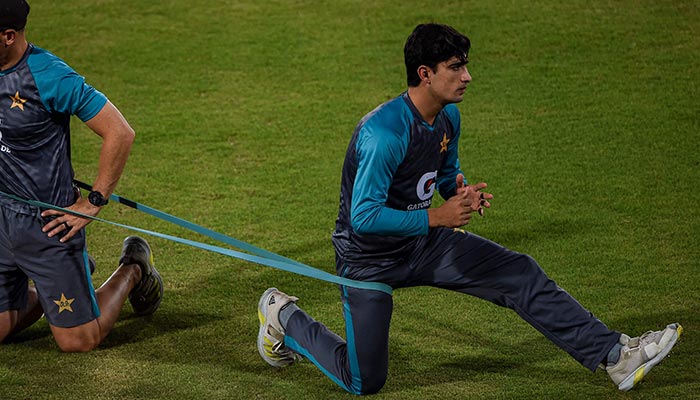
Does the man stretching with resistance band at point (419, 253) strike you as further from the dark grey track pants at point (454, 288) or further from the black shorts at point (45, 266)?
the black shorts at point (45, 266)

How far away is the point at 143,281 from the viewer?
18.2ft

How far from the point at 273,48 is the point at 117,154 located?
4.88 meters

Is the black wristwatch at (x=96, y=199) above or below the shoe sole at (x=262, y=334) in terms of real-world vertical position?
above

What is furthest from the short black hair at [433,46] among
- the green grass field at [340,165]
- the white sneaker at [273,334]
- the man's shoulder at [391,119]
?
the green grass field at [340,165]

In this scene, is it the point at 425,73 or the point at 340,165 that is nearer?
the point at 425,73

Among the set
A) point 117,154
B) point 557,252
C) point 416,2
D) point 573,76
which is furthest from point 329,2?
point 117,154

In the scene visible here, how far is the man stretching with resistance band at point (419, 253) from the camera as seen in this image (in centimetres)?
448

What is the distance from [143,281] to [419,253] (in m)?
1.54

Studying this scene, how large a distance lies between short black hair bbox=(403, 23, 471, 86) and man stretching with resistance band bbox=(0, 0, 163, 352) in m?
1.36

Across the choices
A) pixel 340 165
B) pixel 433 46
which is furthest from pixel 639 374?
pixel 340 165

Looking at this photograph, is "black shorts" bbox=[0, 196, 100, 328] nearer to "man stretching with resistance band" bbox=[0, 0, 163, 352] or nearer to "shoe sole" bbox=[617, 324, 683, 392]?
"man stretching with resistance band" bbox=[0, 0, 163, 352]

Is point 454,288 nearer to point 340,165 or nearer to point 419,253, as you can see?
point 419,253

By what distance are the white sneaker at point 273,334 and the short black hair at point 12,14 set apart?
1.62m

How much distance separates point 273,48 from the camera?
970 cm
